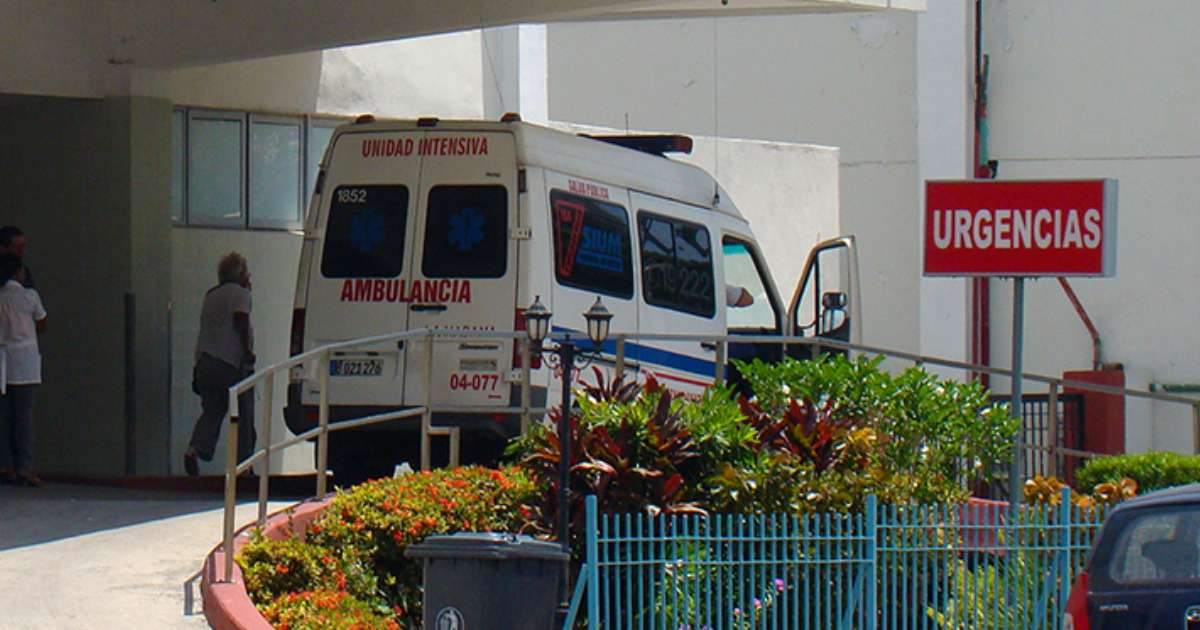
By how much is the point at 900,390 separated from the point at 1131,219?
11.8 m

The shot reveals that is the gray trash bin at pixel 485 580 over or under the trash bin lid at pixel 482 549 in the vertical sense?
under

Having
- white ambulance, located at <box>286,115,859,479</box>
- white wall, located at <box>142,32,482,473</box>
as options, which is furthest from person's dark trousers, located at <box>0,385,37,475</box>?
white wall, located at <box>142,32,482,473</box>

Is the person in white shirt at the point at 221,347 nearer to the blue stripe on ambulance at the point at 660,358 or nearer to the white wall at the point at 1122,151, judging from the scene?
the blue stripe on ambulance at the point at 660,358

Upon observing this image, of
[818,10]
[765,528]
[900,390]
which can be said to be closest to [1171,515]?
[765,528]

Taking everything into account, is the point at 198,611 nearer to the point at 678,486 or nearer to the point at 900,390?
Answer: the point at 678,486

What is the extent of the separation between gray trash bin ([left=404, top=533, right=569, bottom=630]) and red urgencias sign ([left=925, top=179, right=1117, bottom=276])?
10.4 feet

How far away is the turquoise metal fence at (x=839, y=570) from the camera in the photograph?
365 inches

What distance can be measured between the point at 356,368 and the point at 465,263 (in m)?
1.08

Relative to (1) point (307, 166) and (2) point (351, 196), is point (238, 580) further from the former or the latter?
(1) point (307, 166)

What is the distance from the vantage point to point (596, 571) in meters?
9.17

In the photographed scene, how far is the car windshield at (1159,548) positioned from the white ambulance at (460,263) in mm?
5528

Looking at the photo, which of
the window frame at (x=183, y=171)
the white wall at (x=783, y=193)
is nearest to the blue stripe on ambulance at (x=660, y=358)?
the window frame at (x=183, y=171)

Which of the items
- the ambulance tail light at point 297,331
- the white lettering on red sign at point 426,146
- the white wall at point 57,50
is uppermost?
the white wall at point 57,50

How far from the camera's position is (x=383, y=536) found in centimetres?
1005
